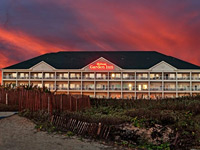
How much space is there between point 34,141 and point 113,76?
152ft

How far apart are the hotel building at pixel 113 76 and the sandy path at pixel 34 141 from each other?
42082 mm

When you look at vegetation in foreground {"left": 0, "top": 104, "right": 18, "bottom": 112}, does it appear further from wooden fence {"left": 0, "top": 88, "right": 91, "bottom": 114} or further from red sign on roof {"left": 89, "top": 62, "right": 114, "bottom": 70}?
red sign on roof {"left": 89, "top": 62, "right": 114, "bottom": 70}

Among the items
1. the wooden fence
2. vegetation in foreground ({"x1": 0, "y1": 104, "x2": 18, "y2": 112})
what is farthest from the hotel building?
vegetation in foreground ({"x1": 0, "y1": 104, "x2": 18, "y2": 112})

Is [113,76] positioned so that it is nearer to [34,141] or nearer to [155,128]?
[155,128]

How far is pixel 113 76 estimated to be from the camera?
57.1m

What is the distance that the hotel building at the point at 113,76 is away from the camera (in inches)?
2172

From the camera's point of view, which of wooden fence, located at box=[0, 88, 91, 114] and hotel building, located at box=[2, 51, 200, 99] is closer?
wooden fence, located at box=[0, 88, 91, 114]

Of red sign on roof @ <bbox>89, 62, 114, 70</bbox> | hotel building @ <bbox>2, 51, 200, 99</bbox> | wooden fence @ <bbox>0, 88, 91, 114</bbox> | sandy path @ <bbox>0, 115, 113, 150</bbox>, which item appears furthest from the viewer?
hotel building @ <bbox>2, 51, 200, 99</bbox>

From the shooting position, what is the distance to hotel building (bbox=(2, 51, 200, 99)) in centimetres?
5516

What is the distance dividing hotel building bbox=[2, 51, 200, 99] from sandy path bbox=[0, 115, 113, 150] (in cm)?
4208

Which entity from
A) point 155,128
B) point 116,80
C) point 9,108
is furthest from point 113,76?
point 155,128

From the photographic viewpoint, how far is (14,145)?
10586 mm

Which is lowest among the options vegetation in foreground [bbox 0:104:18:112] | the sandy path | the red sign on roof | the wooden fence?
the sandy path

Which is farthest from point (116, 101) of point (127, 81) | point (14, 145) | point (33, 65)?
point (33, 65)
